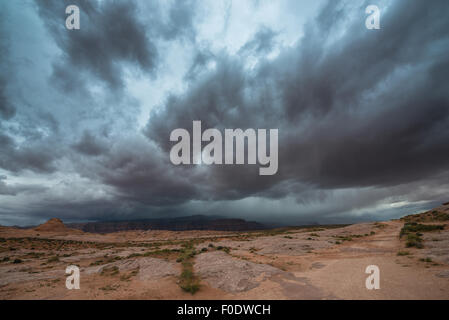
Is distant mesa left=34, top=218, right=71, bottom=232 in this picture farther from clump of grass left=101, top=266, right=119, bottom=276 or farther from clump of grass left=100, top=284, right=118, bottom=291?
clump of grass left=100, top=284, right=118, bottom=291

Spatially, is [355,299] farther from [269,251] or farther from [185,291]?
[269,251]

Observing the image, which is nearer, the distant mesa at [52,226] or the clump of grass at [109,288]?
the clump of grass at [109,288]

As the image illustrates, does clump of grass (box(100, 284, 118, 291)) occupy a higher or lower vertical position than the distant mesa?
higher

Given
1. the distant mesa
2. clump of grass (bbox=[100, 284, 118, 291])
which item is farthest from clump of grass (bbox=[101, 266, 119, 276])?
the distant mesa

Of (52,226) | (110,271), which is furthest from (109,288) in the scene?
(52,226)

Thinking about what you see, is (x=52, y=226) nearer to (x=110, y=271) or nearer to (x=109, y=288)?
(x=110, y=271)

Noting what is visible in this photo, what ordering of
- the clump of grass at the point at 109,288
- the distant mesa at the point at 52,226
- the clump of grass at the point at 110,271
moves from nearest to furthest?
the clump of grass at the point at 109,288 < the clump of grass at the point at 110,271 < the distant mesa at the point at 52,226

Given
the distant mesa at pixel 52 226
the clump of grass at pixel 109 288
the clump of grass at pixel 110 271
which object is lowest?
the distant mesa at pixel 52 226

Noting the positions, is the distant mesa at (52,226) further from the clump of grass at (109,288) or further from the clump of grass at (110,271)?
the clump of grass at (109,288)

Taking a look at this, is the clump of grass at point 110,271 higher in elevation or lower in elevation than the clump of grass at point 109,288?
lower

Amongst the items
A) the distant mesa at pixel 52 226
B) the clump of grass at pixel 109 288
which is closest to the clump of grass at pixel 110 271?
the clump of grass at pixel 109 288

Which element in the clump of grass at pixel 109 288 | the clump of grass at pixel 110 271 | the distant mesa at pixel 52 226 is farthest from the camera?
the distant mesa at pixel 52 226
